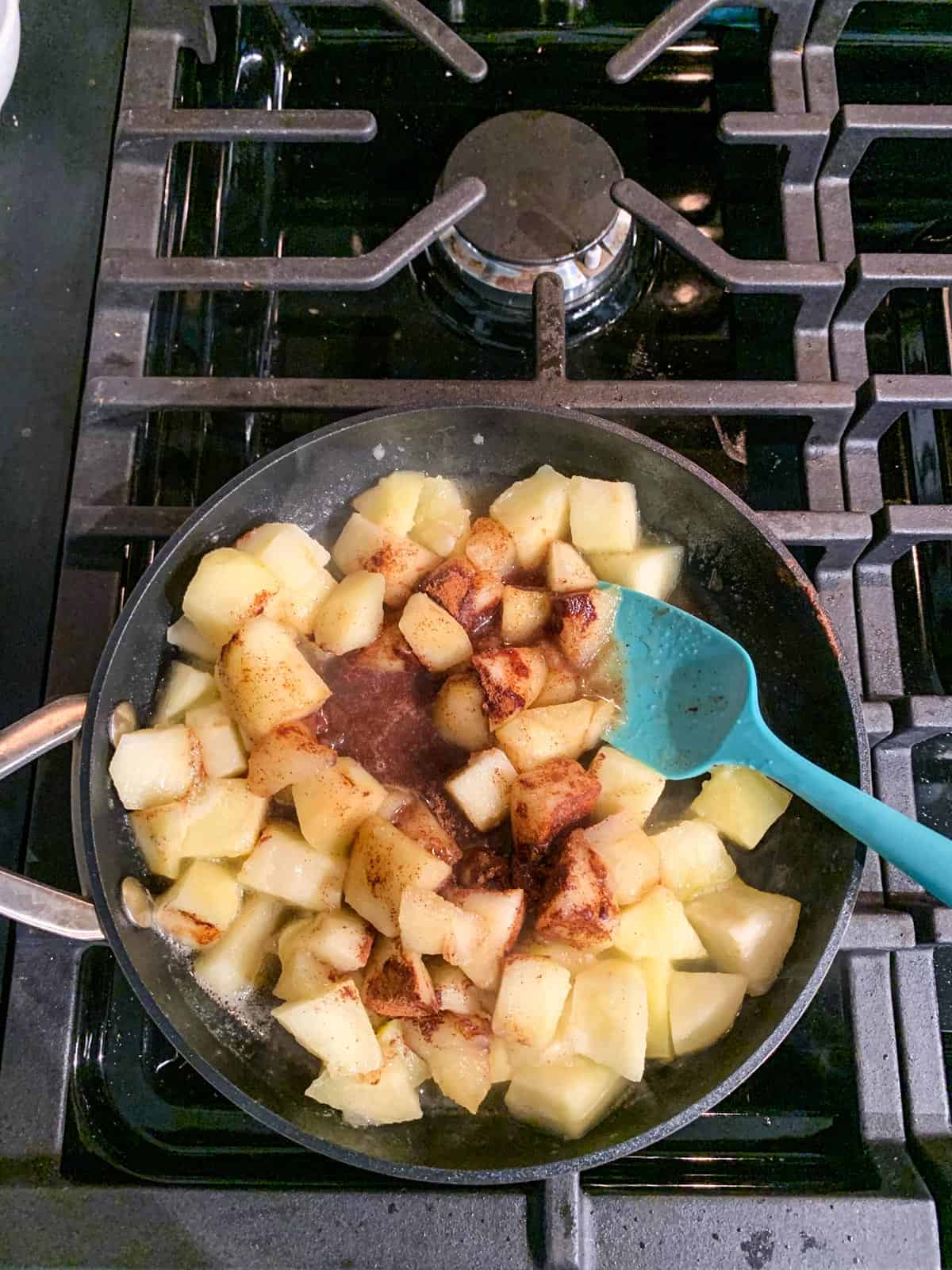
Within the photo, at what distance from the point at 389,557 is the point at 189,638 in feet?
0.81

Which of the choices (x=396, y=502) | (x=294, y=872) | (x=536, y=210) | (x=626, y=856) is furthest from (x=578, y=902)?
(x=536, y=210)

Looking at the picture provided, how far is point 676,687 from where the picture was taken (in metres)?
1.17

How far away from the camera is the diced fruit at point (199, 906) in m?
1.08

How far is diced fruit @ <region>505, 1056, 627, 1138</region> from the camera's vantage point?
40.0 inches

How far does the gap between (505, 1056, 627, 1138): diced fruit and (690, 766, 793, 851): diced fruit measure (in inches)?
11.3

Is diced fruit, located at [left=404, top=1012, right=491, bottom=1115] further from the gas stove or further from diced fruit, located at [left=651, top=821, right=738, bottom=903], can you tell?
diced fruit, located at [left=651, top=821, right=738, bottom=903]

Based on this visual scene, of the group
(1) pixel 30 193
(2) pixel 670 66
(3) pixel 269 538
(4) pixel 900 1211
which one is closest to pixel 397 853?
(3) pixel 269 538

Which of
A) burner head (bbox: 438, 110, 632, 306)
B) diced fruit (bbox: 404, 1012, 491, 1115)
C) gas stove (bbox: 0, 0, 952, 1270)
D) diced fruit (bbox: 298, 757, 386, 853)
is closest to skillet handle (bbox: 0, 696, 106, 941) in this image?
gas stove (bbox: 0, 0, 952, 1270)

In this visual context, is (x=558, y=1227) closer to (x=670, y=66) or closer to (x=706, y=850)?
(x=706, y=850)

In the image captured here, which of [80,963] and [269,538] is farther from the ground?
[269,538]

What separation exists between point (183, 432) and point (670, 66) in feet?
2.86

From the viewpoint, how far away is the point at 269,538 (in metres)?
1.17

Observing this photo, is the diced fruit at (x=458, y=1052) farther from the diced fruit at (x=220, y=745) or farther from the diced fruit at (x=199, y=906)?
the diced fruit at (x=220, y=745)

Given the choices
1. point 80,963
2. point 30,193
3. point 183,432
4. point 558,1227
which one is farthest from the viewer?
point 30,193
